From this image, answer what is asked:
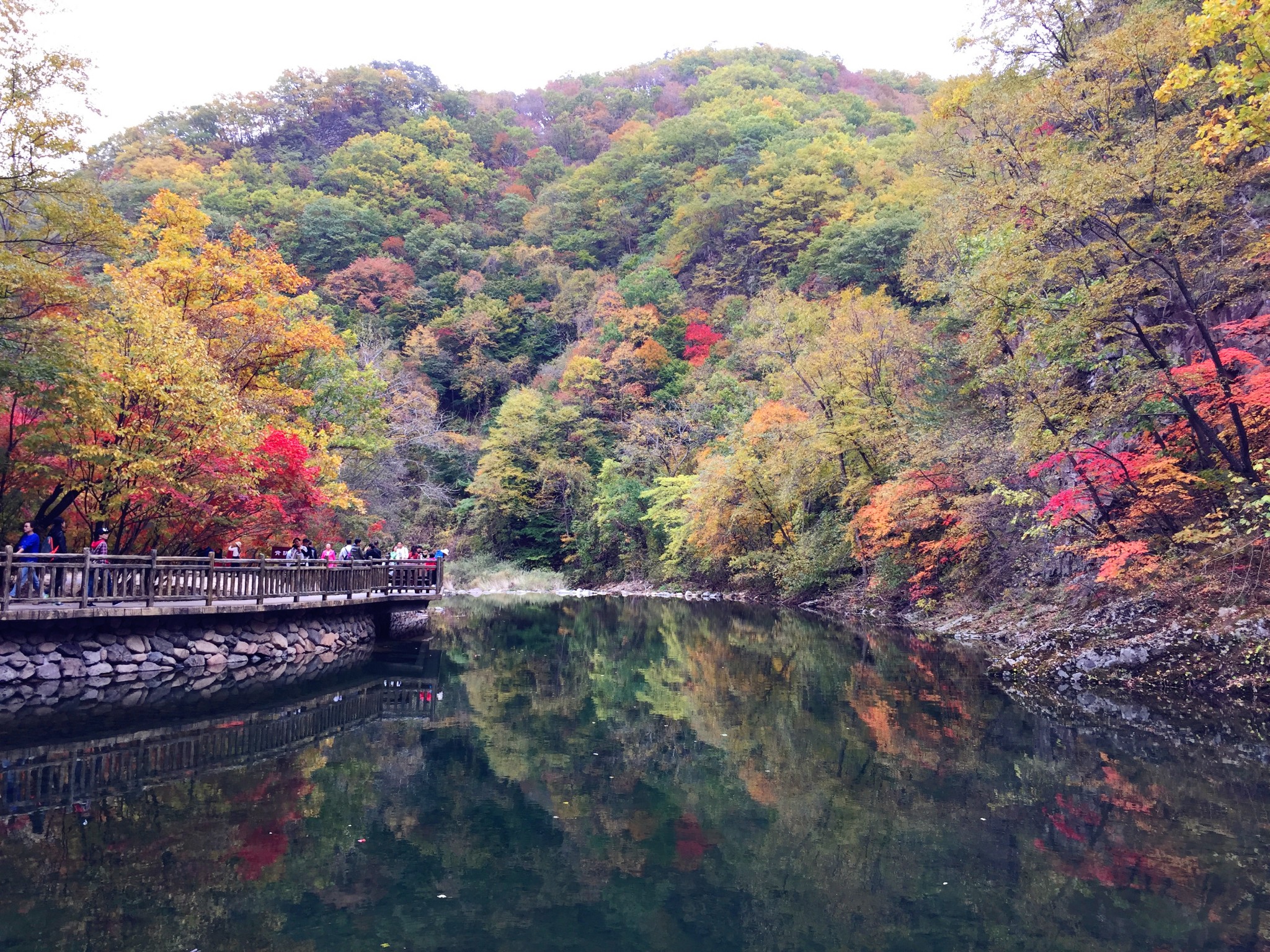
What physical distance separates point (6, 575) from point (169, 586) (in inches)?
108

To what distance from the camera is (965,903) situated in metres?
5.98

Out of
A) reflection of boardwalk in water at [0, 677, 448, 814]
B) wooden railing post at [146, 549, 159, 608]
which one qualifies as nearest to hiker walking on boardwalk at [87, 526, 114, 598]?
wooden railing post at [146, 549, 159, 608]

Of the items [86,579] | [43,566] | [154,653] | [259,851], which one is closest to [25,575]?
[43,566]

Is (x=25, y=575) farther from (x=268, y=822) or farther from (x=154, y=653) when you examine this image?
(x=268, y=822)

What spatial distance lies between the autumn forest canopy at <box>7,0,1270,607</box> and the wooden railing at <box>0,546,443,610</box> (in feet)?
4.91

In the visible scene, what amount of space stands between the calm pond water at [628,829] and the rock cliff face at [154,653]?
2.12m

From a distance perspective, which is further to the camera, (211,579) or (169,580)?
(211,579)

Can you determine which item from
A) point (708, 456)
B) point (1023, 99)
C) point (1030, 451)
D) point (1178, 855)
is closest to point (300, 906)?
point (1178, 855)

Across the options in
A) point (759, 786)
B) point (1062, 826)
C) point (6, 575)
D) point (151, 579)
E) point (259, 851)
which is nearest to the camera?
point (259, 851)

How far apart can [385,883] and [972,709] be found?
9332 mm

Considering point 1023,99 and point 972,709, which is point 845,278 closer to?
point 1023,99

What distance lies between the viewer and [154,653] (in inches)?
581

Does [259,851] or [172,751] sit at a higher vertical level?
[259,851]

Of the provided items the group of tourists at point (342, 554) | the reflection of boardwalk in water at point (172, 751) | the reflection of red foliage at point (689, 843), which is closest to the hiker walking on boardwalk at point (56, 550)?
the reflection of boardwalk in water at point (172, 751)
